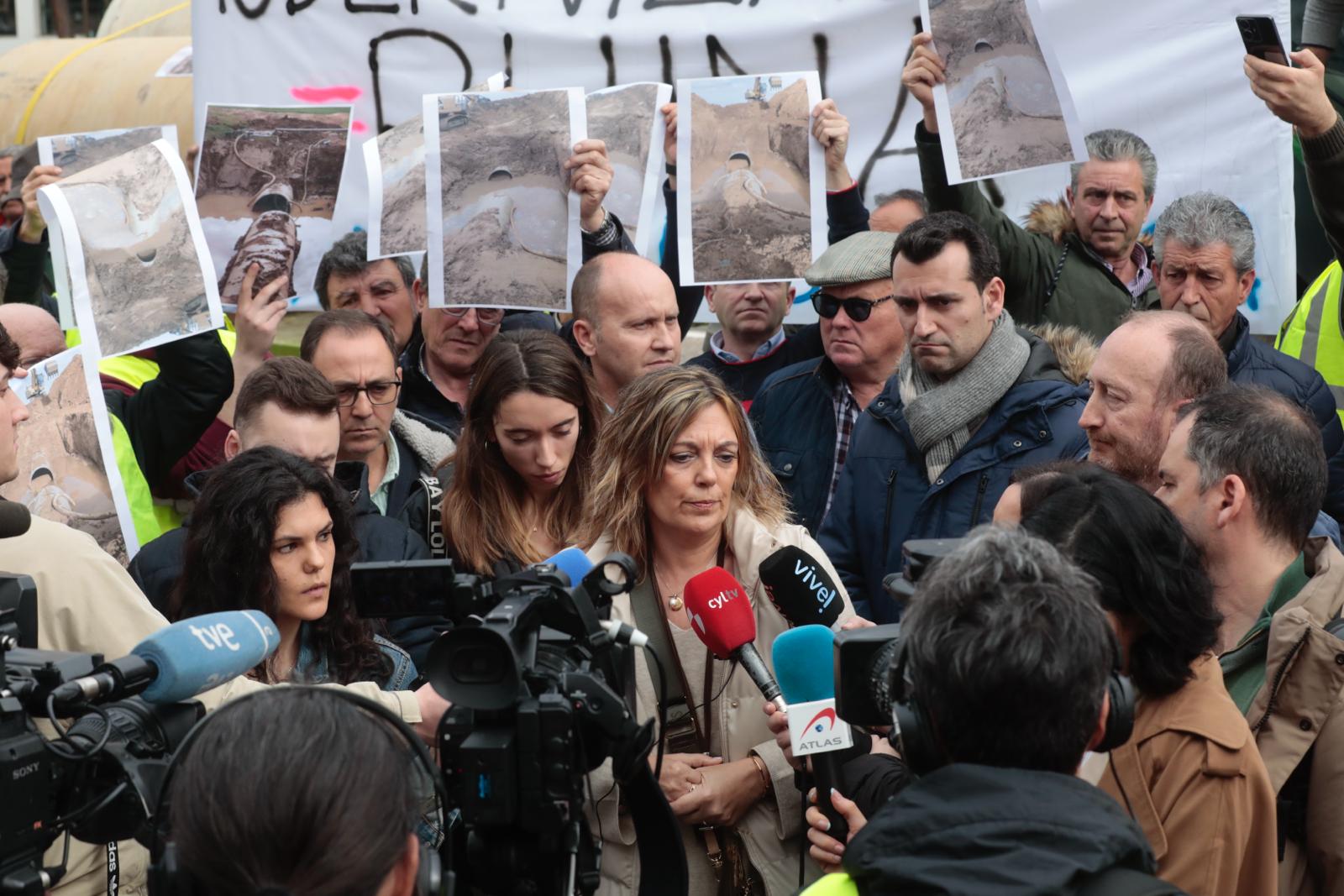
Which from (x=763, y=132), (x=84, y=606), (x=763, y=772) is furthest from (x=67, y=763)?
(x=763, y=132)

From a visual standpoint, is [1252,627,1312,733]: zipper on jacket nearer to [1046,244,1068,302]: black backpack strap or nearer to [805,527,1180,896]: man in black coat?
[805,527,1180,896]: man in black coat

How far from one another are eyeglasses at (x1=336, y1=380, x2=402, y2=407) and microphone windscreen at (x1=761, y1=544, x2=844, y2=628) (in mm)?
2038

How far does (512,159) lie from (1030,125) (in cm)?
168

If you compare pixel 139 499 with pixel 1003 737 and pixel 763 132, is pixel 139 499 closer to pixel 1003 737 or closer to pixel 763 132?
pixel 763 132

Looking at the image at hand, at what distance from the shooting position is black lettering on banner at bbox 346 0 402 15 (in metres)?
6.37

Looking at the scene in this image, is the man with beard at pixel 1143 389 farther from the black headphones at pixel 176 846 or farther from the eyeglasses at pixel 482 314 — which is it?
the black headphones at pixel 176 846

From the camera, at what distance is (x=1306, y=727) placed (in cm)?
279

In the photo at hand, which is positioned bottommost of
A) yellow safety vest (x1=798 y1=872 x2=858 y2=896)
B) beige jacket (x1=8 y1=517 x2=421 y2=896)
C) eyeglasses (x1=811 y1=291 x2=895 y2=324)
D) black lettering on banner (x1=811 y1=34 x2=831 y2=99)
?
yellow safety vest (x1=798 y1=872 x2=858 y2=896)

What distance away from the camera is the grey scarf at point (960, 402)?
4.32 metres

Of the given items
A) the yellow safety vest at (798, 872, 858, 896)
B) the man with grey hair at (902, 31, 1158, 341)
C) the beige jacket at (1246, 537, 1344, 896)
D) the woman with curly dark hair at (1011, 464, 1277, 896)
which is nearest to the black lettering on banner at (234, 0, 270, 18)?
the man with grey hair at (902, 31, 1158, 341)

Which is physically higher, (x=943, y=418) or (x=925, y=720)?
(x=943, y=418)

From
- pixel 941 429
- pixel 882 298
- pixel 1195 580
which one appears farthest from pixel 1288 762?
pixel 882 298

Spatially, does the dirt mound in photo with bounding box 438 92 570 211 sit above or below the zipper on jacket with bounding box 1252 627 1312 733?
above

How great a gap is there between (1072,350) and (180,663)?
345 centimetres
